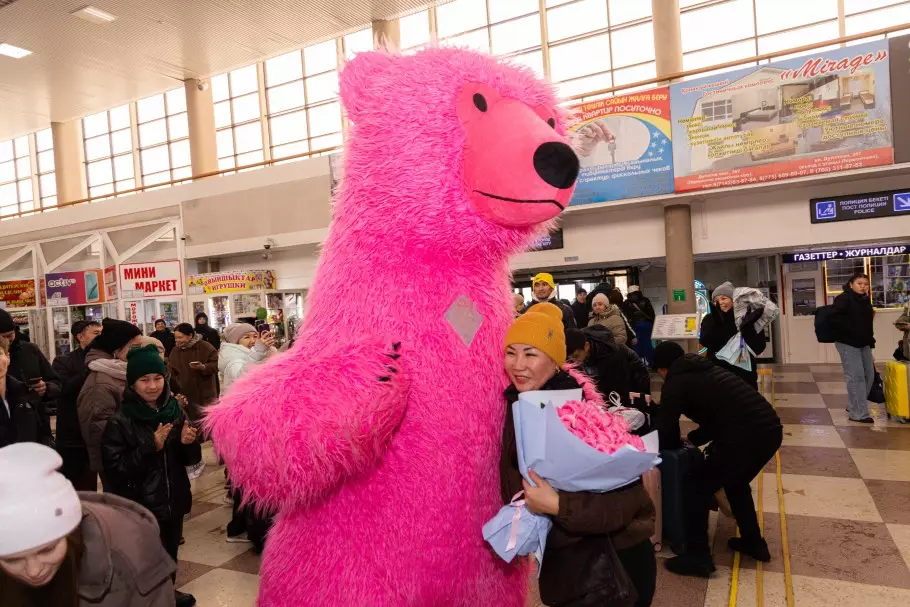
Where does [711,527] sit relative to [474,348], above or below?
below

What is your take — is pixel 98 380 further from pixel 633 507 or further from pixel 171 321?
pixel 171 321

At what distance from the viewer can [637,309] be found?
7793 mm

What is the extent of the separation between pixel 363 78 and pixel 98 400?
254 cm

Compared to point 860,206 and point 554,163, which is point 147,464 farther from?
point 860,206

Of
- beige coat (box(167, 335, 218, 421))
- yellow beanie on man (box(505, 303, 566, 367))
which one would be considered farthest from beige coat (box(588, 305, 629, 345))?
yellow beanie on man (box(505, 303, 566, 367))

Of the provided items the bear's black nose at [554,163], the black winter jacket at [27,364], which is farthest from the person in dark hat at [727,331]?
the black winter jacket at [27,364]

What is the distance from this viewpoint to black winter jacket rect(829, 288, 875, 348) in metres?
5.12

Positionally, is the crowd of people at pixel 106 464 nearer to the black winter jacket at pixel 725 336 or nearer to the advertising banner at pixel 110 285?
the black winter jacket at pixel 725 336

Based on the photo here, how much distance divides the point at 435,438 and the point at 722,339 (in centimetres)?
419

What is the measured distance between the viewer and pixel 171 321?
10.7 m

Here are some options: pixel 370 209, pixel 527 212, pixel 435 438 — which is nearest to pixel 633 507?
pixel 435 438

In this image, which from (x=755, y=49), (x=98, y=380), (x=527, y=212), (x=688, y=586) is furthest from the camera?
(x=755, y=49)

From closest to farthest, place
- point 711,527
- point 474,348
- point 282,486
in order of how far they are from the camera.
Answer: point 282,486, point 474,348, point 711,527

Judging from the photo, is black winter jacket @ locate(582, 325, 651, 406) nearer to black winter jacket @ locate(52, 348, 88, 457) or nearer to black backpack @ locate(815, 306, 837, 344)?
black backpack @ locate(815, 306, 837, 344)
